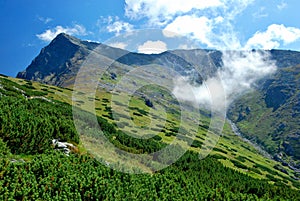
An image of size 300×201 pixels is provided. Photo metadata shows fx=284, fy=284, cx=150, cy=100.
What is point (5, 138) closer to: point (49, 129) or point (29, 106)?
point (49, 129)

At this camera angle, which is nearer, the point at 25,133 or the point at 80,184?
the point at 80,184

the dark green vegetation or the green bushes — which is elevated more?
the green bushes

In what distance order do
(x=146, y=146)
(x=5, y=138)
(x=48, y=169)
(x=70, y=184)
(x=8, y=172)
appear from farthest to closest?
(x=146, y=146)
(x=5, y=138)
(x=48, y=169)
(x=70, y=184)
(x=8, y=172)

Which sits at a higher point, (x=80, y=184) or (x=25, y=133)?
(x=25, y=133)

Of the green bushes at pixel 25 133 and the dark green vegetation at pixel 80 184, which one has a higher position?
the green bushes at pixel 25 133

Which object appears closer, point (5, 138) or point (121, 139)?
point (5, 138)

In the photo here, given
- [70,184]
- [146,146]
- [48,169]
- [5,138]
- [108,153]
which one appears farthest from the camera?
[146,146]

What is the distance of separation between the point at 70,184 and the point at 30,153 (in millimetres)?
10704

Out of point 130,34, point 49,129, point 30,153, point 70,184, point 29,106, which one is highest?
point 130,34

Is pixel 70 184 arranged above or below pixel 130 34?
below

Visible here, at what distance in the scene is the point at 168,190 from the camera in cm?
2341

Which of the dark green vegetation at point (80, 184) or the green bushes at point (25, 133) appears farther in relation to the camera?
the green bushes at point (25, 133)

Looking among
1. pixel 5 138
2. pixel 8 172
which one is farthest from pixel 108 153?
pixel 8 172

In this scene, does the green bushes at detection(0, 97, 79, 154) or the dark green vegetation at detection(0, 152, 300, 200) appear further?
the green bushes at detection(0, 97, 79, 154)
